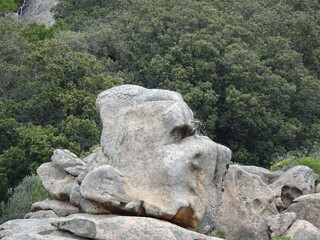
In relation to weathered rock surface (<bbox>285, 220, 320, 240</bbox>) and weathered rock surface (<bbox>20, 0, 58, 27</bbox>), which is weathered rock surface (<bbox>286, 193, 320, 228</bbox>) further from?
weathered rock surface (<bbox>20, 0, 58, 27</bbox>)

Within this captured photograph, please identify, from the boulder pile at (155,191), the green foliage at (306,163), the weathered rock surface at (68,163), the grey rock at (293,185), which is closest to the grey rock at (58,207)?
the boulder pile at (155,191)

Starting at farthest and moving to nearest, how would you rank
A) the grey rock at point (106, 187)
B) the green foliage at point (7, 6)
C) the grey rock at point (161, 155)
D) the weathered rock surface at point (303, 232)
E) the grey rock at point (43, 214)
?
the green foliage at point (7, 6)
the grey rock at point (43, 214)
the weathered rock surface at point (303, 232)
the grey rock at point (161, 155)
the grey rock at point (106, 187)

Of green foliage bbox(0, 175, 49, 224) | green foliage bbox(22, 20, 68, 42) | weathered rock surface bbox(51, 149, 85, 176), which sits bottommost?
green foliage bbox(22, 20, 68, 42)

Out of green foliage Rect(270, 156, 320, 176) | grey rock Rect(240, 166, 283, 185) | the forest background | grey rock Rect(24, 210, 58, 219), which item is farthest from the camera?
the forest background

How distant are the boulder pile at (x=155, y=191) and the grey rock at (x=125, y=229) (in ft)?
0.06

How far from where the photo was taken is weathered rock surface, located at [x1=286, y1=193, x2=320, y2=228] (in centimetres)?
2150

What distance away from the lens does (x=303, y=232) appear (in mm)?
20016

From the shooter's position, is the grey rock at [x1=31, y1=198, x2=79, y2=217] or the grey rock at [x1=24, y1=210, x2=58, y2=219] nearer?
the grey rock at [x1=31, y1=198, x2=79, y2=217]

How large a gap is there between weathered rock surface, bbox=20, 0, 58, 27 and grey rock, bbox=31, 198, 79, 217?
4270 cm

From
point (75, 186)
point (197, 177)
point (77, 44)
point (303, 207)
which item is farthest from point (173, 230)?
point (77, 44)

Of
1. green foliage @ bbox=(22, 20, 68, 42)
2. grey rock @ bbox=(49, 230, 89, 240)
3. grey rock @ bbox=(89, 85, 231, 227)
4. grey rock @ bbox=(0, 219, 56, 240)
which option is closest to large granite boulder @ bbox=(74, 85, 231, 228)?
grey rock @ bbox=(89, 85, 231, 227)

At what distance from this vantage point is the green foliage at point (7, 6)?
201 ft

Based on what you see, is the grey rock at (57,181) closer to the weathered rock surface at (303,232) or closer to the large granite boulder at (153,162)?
the large granite boulder at (153,162)

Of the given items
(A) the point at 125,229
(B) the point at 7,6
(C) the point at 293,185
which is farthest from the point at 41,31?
(A) the point at 125,229
